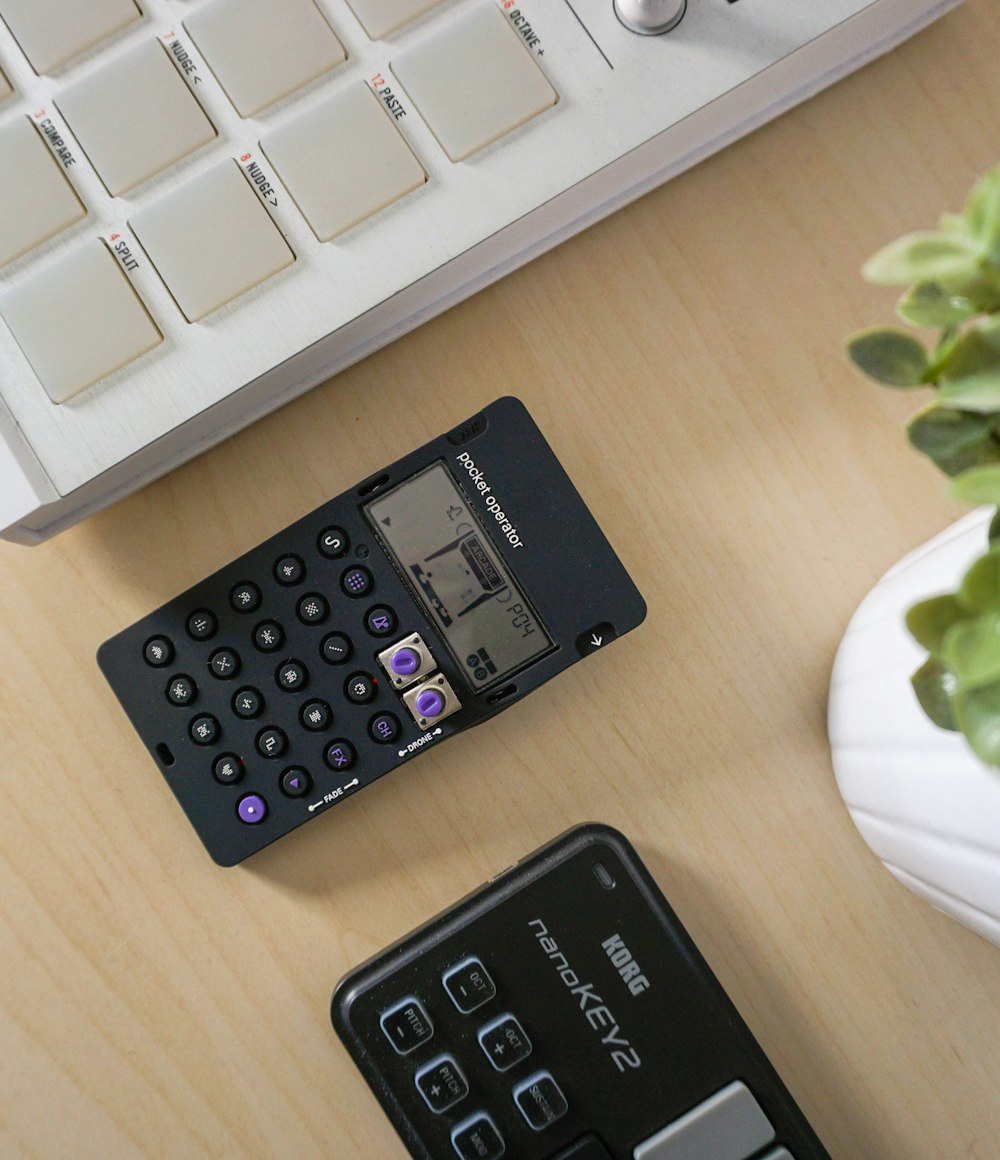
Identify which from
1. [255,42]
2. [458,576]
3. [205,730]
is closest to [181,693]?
[205,730]

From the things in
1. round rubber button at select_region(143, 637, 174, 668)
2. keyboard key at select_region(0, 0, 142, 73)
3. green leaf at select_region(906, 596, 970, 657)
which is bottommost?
green leaf at select_region(906, 596, 970, 657)

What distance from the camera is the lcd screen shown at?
1.32 feet

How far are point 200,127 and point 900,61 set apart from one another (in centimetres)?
29

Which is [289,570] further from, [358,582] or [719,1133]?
[719,1133]

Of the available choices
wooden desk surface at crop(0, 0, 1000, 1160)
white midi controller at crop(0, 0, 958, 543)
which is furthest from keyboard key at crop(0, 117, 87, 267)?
wooden desk surface at crop(0, 0, 1000, 1160)

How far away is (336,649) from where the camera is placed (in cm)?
41

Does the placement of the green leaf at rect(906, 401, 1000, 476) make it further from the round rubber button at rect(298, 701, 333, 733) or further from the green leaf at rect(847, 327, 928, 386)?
the round rubber button at rect(298, 701, 333, 733)

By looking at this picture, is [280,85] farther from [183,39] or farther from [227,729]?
[227,729]

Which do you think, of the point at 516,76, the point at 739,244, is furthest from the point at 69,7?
the point at 739,244

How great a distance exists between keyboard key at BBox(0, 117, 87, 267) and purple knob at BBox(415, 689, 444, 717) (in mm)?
224

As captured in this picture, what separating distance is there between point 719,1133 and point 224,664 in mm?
264

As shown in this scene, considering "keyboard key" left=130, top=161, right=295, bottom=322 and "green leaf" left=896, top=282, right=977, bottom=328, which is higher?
"keyboard key" left=130, top=161, right=295, bottom=322

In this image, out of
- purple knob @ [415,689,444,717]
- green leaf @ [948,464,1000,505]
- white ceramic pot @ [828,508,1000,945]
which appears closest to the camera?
green leaf @ [948,464,1000,505]

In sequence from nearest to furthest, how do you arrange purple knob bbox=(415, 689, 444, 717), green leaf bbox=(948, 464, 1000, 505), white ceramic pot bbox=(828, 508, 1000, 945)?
green leaf bbox=(948, 464, 1000, 505) → white ceramic pot bbox=(828, 508, 1000, 945) → purple knob bbox=(415, 689, 444, 717)
